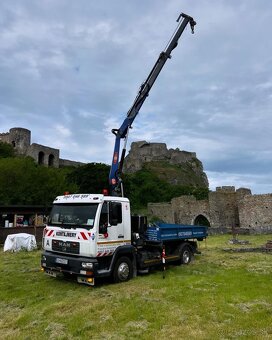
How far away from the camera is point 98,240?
8766 mm

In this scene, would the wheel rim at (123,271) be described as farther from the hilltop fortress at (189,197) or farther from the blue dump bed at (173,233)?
the hilltop fortress at (189,197)

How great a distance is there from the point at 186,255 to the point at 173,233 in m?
1.43

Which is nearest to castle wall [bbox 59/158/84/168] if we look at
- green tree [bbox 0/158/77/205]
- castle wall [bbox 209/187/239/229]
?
green tree [bbox 0/158/77/205]

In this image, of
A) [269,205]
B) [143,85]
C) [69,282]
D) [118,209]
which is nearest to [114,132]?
[143,85]

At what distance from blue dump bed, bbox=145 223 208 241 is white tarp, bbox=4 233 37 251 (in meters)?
8.13

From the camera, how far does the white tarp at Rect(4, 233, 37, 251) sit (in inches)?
659

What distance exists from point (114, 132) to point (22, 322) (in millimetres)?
8511

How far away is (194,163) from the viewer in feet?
322

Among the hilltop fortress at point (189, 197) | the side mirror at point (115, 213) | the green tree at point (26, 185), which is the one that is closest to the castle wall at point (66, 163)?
the hilltop fortress at point (189, 197)

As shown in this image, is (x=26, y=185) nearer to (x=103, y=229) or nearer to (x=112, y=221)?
(x=112, y=221)

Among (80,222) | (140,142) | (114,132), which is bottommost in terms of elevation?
(80,222)

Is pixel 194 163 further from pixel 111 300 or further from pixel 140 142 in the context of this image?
pixel 111 300

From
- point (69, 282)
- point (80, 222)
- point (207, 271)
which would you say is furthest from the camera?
point (207, 271)

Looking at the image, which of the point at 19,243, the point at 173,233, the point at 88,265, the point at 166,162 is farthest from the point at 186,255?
the point at 166,162
